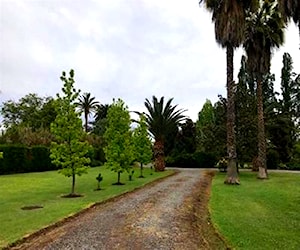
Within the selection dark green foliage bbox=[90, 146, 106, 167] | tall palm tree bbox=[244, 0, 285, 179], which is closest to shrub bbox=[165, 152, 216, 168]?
dark green foliage bbox=[90, 146, 106, 167]

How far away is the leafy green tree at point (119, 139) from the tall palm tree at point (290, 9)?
40.0 feet

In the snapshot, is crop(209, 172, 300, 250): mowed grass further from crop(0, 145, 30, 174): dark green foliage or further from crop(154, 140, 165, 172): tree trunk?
crop(0, 145, 30, 174): dark green foliage

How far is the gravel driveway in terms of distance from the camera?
25.8 ft

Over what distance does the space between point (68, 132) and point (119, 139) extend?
5878 millimetres

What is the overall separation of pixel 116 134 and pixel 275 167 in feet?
81.6

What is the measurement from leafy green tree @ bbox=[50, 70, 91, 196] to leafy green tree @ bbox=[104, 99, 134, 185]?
4.99 meters

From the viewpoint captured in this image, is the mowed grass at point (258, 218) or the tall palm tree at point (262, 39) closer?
the mowed grass at point (258, 218)

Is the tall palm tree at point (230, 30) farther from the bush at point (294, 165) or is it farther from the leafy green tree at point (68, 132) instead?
the bush at point (294, 165)

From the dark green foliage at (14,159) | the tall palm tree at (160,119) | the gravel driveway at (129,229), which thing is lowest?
the gravel driveway at (129,229)

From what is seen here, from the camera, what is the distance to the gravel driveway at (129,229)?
7.87 metres

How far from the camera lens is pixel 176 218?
Answer: 10750mm

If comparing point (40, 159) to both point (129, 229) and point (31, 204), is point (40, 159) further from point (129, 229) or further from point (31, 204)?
point (129, 229)

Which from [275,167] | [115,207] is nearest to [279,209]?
[115,207]

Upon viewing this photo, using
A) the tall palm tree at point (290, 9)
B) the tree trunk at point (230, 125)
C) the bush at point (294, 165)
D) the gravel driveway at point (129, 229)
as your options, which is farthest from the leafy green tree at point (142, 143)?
the bush at point (294, 165)
